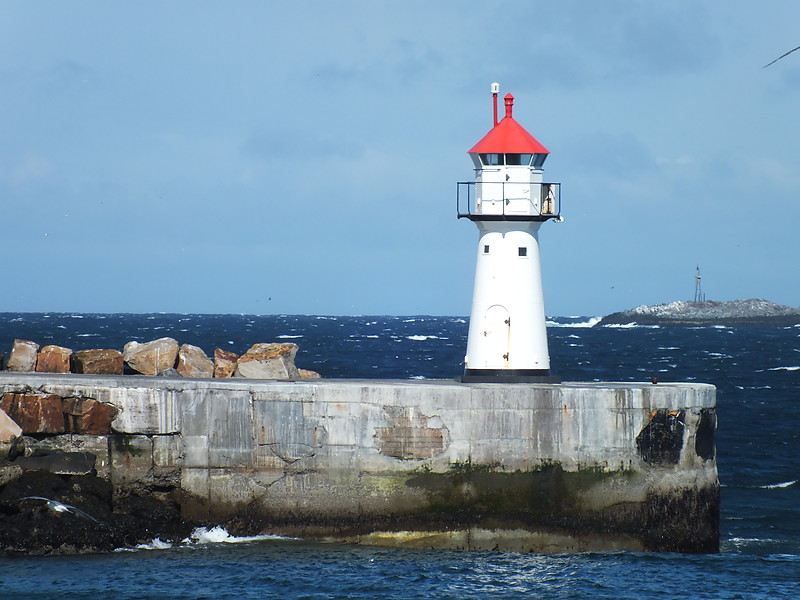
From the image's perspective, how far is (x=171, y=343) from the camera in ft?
67.1

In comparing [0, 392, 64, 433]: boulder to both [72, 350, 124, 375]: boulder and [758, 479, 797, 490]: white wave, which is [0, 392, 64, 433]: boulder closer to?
[72, 350, 124, 375]: boulder

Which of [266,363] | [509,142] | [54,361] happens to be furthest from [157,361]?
[509,142]

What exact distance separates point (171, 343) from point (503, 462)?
662cm

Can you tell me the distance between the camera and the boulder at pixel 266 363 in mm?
19734

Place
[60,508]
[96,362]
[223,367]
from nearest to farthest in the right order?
[60,508] → [96,362] → [223,367]

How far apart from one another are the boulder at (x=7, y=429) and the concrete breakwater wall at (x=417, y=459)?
1.18 feet

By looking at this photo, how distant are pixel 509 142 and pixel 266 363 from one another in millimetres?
5253

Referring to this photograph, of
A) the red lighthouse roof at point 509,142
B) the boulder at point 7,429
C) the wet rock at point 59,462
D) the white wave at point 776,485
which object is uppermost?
the red lighthouse roof at point 509,142

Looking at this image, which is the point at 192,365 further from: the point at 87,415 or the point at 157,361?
the point at 87,415

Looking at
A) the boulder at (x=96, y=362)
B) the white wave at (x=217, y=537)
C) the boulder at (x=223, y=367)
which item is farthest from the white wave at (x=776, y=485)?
the boulder at (x=96, y=362)

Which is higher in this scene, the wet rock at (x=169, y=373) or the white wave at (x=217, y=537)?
the wet rock at (x=169, y=373)

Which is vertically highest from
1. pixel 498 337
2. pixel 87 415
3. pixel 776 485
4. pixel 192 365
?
pixel 498 337

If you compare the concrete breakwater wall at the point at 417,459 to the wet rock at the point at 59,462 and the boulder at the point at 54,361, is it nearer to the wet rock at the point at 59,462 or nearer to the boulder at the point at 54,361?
the wet rock at the point at 59,462

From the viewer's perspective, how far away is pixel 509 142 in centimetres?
1839
